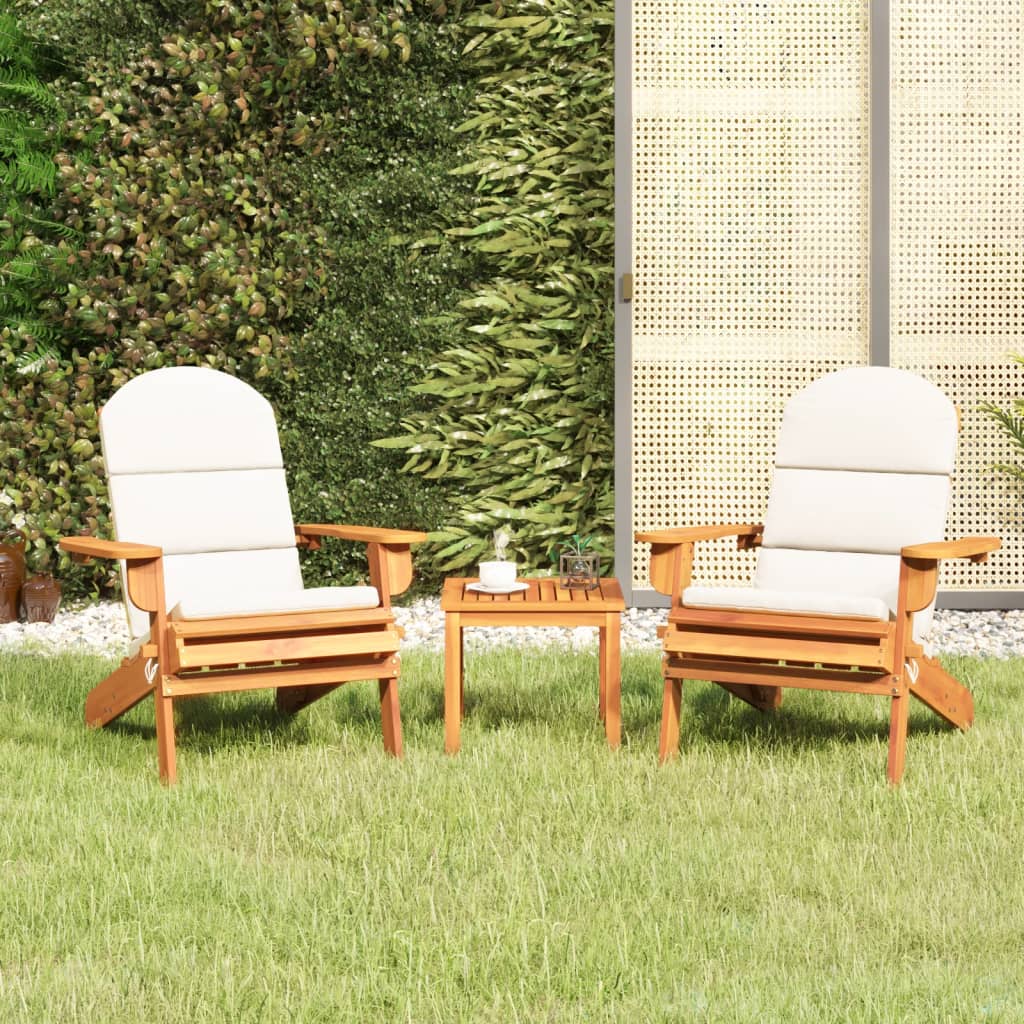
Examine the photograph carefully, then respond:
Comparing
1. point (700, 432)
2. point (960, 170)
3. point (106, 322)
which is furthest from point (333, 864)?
point (960, 170)

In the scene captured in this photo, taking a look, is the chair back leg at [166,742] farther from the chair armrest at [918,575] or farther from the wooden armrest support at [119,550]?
the chair armrest at [918,575]

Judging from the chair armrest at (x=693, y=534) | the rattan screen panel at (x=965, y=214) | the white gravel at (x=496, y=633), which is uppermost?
the rattan screen panel at (x=965, y=214)

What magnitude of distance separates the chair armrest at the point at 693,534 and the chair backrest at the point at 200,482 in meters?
1.12

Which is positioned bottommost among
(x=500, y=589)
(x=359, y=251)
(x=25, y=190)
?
(x=500, y=589)

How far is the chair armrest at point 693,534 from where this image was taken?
374cm

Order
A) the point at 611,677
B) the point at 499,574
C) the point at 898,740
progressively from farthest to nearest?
the point at 499,574 < the point at 611,677 < the point at 898,740

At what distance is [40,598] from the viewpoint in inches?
225

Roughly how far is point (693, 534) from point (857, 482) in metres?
0.57

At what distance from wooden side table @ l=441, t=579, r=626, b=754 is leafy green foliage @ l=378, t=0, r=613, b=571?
2.23 m

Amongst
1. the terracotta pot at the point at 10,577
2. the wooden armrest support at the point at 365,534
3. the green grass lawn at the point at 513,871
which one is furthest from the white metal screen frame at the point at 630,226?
the terracotta pot at the point at 10,577

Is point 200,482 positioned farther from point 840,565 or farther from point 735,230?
point 735,230

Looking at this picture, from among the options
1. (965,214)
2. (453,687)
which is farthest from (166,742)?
(965,214)

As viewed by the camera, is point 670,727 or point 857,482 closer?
point 670,727

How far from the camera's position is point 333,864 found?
281cm
